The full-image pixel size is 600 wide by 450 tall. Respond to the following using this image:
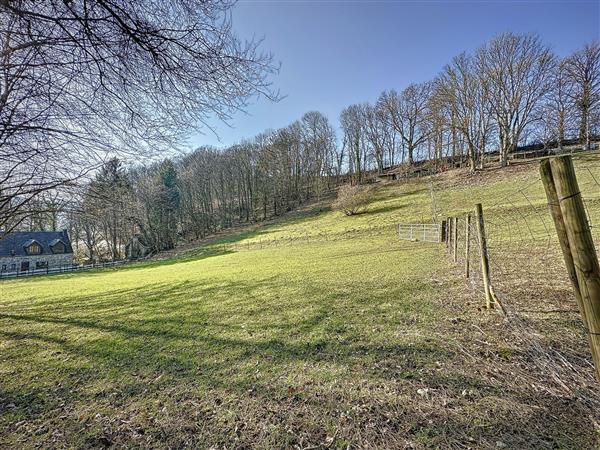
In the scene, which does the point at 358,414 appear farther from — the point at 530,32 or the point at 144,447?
the point at 530,32

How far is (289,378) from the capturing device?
117 inches

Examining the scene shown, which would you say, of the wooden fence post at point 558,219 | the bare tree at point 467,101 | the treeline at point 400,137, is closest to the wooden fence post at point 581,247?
the wooden fence post at point 558,219

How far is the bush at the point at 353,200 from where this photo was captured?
30.0 metres


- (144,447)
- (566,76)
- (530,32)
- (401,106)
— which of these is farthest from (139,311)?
(401,106)

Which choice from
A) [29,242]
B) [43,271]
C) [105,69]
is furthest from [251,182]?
[105,69]

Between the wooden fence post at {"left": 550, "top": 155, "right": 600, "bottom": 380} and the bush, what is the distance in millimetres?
28728

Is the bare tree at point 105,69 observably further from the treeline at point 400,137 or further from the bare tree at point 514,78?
the bare tree at point 514,78

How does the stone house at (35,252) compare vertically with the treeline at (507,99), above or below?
below

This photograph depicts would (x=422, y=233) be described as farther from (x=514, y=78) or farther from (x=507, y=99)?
(x=514, y=78)

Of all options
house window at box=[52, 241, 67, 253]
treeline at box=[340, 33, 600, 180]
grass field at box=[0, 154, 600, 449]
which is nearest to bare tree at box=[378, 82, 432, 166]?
treeline at box=[340, 33, 600, 180]

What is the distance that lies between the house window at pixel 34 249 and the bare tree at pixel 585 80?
57821 millimetres

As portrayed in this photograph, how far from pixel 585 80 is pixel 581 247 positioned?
30747 millimetres

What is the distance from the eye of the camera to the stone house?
1325 inches

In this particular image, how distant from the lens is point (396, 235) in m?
20.3
